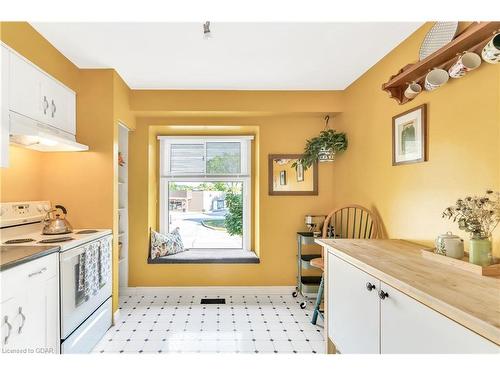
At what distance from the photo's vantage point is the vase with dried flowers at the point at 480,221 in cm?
123

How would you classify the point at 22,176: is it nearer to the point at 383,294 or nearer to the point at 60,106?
the point at 60,106

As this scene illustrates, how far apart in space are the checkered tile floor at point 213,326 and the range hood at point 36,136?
171 cm

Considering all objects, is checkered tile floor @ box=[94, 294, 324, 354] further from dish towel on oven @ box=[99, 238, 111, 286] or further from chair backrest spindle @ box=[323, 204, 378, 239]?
chair backrest spindle @ box=[323, 204, 378, 239]

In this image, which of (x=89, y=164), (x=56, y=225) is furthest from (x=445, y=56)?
(x=56, y=225)

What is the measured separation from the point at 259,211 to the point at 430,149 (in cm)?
204

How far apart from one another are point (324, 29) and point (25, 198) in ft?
9.32

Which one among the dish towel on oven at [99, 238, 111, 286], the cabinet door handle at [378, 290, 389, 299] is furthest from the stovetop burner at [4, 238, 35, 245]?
the cabinet door handle at [378, 290, 389, 299]

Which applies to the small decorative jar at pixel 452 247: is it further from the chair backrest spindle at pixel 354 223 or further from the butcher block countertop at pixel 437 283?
the chair backrest spindle at pixel 354 223

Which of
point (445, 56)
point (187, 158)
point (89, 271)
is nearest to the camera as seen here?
point (445, 56)

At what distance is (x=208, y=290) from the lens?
3.32 meters
